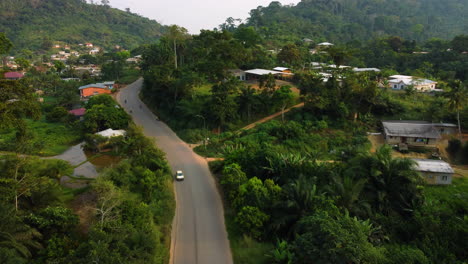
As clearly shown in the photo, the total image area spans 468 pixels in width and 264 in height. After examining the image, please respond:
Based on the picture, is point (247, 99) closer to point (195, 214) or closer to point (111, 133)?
point (111, 133)

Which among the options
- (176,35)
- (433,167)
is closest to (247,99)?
(433,167)

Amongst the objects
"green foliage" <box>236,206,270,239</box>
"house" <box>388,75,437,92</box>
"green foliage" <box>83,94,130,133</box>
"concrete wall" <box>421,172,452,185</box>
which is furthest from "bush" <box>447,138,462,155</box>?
"green foliage" <box>83,94,130,133</box>

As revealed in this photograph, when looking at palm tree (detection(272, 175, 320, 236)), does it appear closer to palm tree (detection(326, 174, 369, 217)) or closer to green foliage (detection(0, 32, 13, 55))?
palm tree (detection(326, 174, 369, 217))

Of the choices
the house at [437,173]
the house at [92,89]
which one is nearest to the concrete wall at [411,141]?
the house at [437,173]

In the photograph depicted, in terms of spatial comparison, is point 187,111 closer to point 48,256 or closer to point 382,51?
point 48,256

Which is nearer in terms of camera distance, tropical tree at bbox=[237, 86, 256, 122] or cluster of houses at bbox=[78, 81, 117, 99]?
tropical tree at bbox=[237, 86, 256, 122]

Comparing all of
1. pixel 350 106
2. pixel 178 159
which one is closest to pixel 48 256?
pixel 178 159

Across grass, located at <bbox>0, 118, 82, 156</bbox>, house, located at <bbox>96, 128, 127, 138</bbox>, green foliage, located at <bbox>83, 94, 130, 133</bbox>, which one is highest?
green foliage, located at <bbox>83, 94, 130, 133</bbox>
